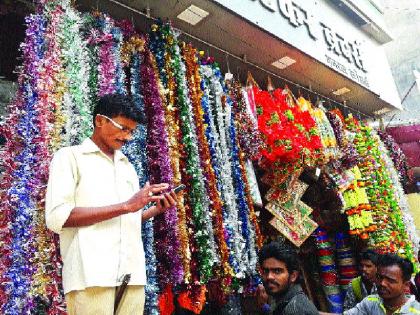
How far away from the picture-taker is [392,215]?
18.0 feet

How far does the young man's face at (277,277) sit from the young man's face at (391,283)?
34.6 inches

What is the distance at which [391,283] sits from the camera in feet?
9.45

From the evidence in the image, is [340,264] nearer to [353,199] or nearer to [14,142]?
[353,199]

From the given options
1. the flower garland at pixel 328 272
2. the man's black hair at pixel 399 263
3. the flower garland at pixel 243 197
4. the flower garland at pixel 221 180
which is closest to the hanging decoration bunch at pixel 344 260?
the flower garland at pixel 328 272

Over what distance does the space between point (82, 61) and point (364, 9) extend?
5439 millimetres

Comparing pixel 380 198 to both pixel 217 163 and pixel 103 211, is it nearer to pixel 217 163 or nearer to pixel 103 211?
pixel 217 163

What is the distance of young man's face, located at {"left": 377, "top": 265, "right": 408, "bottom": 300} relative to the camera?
286 cm

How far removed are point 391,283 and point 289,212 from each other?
64.6 inches

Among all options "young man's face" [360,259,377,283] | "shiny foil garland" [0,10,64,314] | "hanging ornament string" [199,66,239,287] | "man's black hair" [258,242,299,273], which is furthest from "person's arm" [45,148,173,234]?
"young man's face" [360,259,377,283]

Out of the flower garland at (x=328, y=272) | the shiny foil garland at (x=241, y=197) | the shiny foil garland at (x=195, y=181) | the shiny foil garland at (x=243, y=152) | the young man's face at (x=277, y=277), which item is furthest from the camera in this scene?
the flower garland at (x=328, y=272)

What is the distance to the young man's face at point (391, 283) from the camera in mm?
2863

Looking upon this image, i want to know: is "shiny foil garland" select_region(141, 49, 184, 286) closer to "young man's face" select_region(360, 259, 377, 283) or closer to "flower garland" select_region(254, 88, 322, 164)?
"flower garland" select_region(254, 88, 322, 164)

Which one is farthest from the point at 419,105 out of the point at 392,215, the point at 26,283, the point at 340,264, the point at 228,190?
the point at 26,283

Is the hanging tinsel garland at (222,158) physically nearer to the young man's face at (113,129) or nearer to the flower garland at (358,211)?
the young man's face at (113,129)
